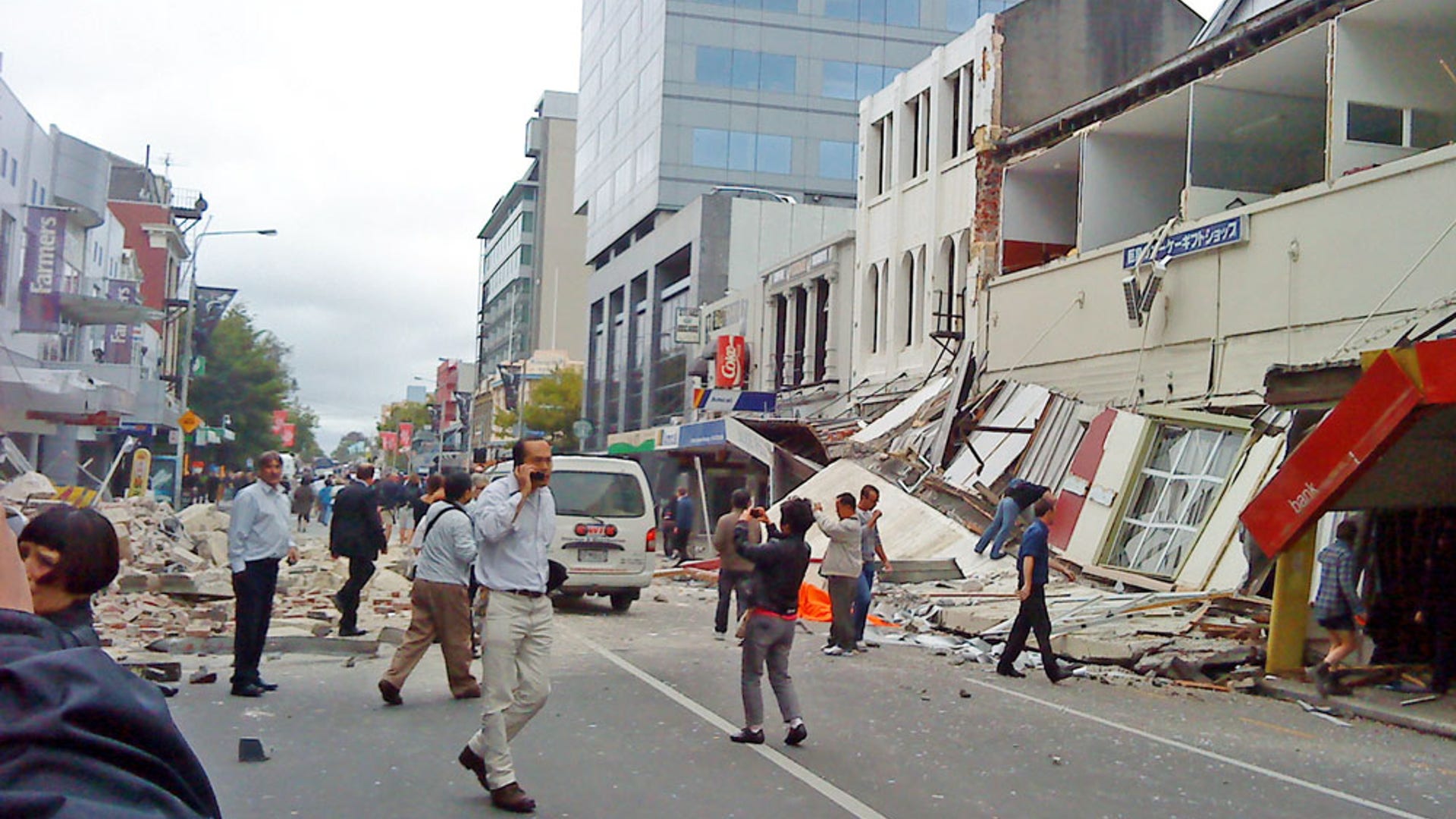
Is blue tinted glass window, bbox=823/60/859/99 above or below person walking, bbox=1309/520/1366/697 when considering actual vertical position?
above

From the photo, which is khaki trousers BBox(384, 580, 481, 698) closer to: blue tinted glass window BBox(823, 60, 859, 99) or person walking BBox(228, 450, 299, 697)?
person walking BBox(228, 450, 299, 697)

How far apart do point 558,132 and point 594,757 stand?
4115 inches

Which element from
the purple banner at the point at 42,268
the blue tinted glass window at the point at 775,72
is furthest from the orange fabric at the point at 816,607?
the blue tinted glass window at the point at 775,72

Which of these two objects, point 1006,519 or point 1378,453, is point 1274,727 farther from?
point 1006,519

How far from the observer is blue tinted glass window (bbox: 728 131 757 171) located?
199ft

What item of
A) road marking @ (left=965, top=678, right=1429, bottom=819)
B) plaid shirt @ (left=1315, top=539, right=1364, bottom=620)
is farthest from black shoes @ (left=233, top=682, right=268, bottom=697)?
plaid shirt @ (left=1315, top=539, right=1364, bottom=620)

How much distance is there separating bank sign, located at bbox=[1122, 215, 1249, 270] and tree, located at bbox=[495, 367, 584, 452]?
5375 cm

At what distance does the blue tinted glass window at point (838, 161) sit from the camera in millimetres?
62531

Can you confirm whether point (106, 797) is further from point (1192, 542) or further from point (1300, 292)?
point (1300, 292)

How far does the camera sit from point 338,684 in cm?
1115

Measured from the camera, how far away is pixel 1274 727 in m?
10.6

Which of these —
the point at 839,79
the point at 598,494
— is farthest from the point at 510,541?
the point at 839,79

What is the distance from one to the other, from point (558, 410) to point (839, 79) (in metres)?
26.9

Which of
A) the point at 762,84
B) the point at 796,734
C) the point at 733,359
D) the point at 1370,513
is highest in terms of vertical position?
the point at 762,84
